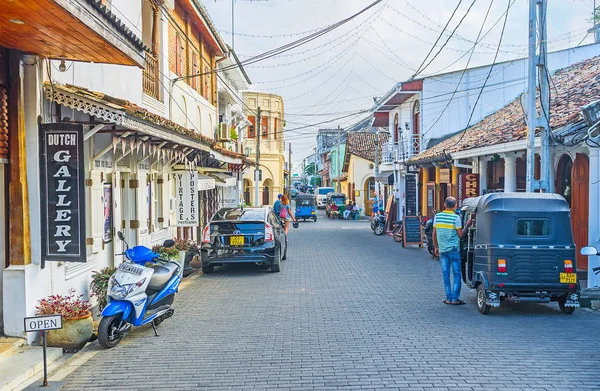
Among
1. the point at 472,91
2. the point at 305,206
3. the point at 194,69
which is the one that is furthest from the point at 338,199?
the point at 194,69

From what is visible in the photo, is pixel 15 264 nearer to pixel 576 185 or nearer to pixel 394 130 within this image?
pixel 576 185

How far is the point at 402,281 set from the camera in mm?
13016

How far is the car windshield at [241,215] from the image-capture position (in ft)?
46.5

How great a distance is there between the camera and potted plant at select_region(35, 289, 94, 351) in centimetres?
731

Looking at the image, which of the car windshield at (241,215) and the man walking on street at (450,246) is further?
the car windshield at (241,215)

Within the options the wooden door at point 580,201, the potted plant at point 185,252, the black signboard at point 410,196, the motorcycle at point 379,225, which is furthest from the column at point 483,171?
the potted plant at point 185,252

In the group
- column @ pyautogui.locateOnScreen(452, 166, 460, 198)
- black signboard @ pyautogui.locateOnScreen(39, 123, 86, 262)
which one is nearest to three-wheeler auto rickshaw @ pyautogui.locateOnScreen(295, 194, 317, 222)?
column @ pyautogui.locateOnScreen(452, 166, 460, 198)

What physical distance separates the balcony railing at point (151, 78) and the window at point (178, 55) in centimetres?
191

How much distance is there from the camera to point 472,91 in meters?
27.8

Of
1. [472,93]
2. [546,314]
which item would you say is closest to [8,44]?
[546,314]

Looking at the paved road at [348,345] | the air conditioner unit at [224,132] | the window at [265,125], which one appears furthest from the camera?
the window at [265,125]

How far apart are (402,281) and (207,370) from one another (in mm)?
7256

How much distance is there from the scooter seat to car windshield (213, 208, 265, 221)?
4.99 metres

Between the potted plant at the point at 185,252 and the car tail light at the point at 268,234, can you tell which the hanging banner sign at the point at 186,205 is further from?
the car tail light at the point at 268,234
